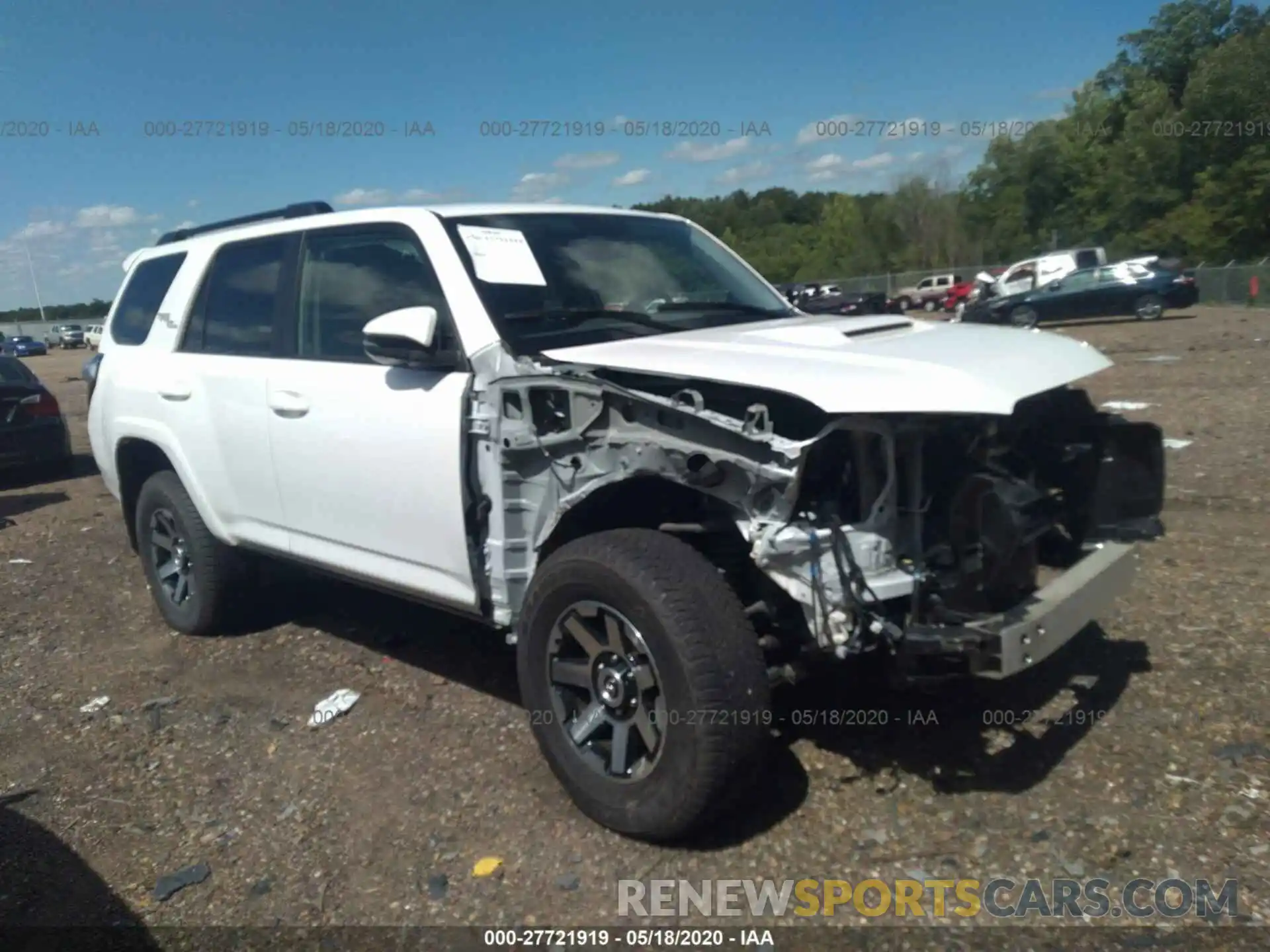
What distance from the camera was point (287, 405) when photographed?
4387mm

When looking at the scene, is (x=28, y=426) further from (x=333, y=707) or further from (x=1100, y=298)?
(x=1100, y=298)

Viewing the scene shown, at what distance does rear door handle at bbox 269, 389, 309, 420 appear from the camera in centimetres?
431

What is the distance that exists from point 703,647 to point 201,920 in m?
1.72

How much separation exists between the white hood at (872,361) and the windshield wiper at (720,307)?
328mm

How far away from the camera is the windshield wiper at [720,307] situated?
4297 mm

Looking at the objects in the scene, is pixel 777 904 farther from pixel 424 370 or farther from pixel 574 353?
pixel 424 370

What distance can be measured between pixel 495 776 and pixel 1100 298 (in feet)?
83.3

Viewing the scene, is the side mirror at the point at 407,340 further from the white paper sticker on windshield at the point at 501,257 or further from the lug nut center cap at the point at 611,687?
the lug nut center cap at the point at 611,687

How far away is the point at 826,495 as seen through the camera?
3.21 m

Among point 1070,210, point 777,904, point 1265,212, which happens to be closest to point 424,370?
point 777,904

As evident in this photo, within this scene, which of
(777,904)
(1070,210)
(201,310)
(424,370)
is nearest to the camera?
(777,904)

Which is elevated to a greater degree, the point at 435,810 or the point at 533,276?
the point at 533,276

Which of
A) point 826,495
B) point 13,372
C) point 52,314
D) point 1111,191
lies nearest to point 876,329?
point 826,495

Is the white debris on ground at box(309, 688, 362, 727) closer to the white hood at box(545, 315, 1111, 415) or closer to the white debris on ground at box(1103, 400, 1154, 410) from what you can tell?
the white hood at box(545, 315, 1111, 415)
